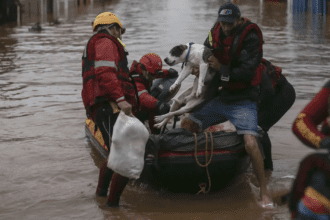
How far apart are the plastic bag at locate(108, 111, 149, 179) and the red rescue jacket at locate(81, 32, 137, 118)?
0.33 m

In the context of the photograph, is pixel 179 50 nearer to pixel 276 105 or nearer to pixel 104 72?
pixel 104 72

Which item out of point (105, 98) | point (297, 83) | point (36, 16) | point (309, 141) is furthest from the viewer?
point (36, 16)

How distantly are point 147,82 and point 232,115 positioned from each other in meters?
1.51

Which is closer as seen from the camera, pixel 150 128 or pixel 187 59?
pixel 187 59

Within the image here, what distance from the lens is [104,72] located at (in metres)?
4.91

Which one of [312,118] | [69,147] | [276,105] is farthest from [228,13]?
[69,147]

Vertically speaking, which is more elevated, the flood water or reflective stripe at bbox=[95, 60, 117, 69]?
reflective stripe at bbox=[95, 60, 117, 69]

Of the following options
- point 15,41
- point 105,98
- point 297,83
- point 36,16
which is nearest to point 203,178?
point 105,98

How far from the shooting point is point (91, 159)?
6812 millimetres

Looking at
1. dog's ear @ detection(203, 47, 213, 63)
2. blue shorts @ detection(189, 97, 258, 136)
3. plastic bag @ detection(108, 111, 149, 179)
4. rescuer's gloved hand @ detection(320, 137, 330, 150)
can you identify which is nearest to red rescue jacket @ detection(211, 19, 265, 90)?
dog's ear @ detection(203, 47, 213, 63)

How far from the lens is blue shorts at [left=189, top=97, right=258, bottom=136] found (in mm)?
5188

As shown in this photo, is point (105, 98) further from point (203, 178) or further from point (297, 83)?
point (297, 83)

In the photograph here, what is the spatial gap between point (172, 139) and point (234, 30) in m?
1.36

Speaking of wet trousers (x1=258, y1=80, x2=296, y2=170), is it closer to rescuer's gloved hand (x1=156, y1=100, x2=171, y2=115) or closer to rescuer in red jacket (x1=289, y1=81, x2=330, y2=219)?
rescuer's gloved hand (x1=156, y1=100, x2=171, y2=115)
